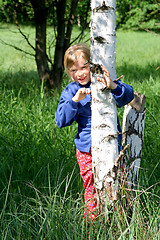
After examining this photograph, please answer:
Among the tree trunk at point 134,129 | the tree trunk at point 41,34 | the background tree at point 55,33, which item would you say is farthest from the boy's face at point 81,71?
the tree trunk at point 41,34

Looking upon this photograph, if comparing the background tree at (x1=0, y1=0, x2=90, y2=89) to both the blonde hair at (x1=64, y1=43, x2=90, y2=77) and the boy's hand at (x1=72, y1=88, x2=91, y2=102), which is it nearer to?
the blonde hair at (x1=64, y1=43, x2=90, y2=77)

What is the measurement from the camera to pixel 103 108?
177 cm

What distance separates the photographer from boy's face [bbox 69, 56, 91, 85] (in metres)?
2.00

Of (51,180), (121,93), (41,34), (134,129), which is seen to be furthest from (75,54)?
(41,34)

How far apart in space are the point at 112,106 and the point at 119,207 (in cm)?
61

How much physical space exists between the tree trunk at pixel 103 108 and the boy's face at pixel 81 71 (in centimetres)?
26

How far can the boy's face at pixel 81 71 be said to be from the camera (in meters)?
2.00

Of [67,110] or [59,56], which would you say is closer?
[67,110]

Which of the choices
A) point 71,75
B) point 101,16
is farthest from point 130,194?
point 101,16

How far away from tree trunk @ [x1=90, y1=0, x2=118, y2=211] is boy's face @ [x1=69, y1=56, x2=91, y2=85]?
26 centimetres

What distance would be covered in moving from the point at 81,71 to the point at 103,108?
361mm

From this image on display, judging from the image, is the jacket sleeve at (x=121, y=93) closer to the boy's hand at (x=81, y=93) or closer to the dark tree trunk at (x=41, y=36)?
the boy's hand at (x=81, y=93)

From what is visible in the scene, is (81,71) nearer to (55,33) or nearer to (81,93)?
(81,93)

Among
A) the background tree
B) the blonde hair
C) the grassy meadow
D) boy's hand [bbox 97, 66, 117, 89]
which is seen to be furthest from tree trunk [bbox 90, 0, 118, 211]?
the background tree
